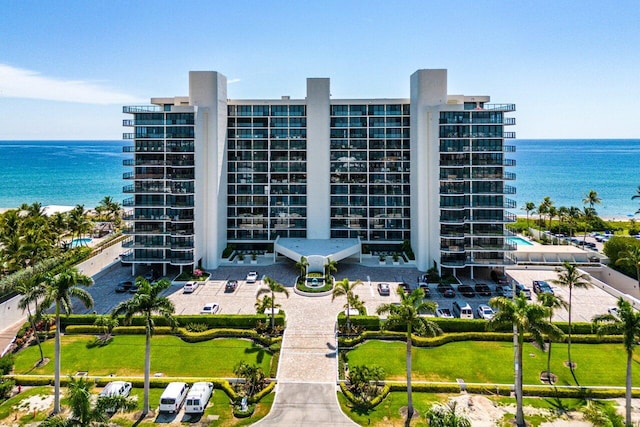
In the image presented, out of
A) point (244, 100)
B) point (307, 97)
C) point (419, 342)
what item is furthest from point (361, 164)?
point (419, 342)

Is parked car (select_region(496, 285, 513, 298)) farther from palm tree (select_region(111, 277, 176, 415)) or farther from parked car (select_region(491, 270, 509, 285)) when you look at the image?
palm tree (select_region(111, 277, 176, 415))

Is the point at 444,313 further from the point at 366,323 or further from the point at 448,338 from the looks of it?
the point at 366,323

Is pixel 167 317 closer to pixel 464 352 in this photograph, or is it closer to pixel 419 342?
pixel 419 342

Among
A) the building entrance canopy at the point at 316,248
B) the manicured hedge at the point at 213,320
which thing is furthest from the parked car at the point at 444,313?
the building entrance canopy at the point at 316,248

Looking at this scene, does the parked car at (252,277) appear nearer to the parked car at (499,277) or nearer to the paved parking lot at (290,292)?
the paved parking lot at (290,292)

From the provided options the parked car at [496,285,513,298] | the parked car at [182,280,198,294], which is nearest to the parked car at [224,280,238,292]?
the parked car at [182,280,198,294]

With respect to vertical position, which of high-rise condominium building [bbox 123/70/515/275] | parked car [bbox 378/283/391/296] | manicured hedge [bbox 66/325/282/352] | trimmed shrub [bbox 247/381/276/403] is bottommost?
trimmed shrub [bbox 247/381/276/403]

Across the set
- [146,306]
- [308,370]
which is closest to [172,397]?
[146,306]
